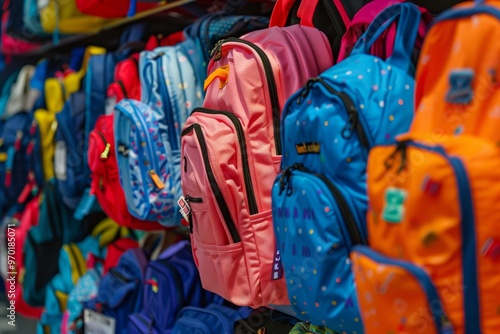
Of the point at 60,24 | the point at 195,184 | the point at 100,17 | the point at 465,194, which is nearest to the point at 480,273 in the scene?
the point at 465,194

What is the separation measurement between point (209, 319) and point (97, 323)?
0.49m

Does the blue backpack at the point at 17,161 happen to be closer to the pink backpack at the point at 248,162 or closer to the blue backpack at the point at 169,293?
the blue backpack at the point at 169,293

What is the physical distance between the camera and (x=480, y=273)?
73 cm

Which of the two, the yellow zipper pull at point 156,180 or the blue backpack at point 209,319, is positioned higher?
the yellow zipper pull at point 156,180

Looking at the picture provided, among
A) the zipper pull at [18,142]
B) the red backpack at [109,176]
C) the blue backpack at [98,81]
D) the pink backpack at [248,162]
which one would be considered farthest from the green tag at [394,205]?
the zipper pull at [18,142]

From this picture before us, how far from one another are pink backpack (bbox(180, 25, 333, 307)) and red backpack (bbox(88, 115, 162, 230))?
0.51m

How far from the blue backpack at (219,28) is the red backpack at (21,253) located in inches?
42.2

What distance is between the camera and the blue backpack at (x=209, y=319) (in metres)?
1.39

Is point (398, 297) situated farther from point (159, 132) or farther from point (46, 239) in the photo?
point (46, 239)

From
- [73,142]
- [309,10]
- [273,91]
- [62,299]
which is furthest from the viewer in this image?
[62,299]

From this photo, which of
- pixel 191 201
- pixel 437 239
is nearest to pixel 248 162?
pixel 191 201

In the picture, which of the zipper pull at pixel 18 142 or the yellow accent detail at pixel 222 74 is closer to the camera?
the yellow accent detail at pixel 222 74

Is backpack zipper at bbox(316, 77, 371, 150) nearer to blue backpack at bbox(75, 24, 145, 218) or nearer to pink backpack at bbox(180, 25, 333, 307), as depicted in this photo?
pink backpack at bbox(180, 25, 333, 307)

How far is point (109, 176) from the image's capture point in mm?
1667
